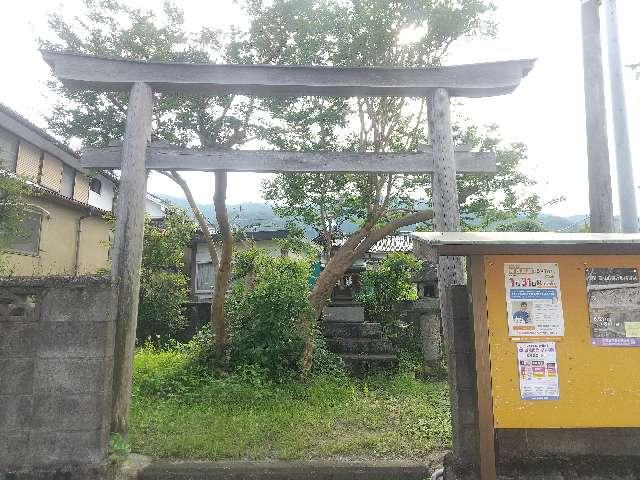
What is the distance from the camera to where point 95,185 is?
2294 centimetres

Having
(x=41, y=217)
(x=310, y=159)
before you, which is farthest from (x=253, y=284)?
(x=41, y=217)

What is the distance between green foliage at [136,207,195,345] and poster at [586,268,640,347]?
11720 mm

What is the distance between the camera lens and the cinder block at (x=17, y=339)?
4363 mm

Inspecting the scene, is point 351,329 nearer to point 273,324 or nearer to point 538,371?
point 273,324

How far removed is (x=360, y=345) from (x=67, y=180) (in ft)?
55.8

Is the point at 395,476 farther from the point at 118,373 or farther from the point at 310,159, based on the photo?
the point at 310,159

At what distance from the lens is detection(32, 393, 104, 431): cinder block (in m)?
4.34

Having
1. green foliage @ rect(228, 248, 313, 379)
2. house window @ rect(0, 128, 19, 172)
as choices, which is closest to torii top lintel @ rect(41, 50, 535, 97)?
green foliage @ rect(228, 248, 313, 379)

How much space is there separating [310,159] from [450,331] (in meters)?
2.87

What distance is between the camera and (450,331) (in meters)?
4.37

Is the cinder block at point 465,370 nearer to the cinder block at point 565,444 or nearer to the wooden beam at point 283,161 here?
the cinder block at point 565,444

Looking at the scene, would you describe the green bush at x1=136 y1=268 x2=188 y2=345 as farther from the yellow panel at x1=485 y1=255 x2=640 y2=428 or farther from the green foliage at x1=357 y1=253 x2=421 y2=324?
the yellow panel at x1=485 y1=255 x2=640 y2=428

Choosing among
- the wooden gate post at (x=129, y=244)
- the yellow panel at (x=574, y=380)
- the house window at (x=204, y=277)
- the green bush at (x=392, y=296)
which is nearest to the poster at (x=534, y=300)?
the yellow panel at (x=574, y=380)

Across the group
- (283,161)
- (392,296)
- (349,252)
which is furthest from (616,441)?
(392,296)
